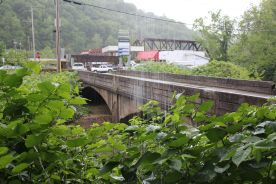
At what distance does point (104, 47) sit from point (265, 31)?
115ft

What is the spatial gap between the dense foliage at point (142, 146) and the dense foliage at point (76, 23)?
31363 millimetres

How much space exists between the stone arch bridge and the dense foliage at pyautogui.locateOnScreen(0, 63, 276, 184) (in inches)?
172

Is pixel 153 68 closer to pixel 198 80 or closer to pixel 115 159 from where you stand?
pixel 198 80

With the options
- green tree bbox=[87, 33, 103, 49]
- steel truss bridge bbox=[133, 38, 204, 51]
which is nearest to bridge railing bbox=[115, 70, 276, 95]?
green tree bbox=[87, 33, 103, 49]

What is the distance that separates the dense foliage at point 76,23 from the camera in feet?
128

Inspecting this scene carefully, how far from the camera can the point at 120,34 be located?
3284cm

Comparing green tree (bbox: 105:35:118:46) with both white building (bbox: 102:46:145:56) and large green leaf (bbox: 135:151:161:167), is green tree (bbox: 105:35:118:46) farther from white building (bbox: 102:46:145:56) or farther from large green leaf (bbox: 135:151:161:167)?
large green leaf (bbox: 135:151:161:167)

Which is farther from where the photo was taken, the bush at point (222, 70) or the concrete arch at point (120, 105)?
the bush at point (222, 70)

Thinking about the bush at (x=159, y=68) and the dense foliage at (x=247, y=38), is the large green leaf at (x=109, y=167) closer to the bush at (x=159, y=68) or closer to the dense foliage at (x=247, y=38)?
the bush at (x=159, y=68)

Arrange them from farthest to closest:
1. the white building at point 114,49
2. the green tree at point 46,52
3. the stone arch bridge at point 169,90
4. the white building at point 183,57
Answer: the green tree at point 46,52, the white building at point 114,49, the white building at point 183,57, the stone arch bridge at point 169,90

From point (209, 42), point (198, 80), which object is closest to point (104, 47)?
point (209, 42)

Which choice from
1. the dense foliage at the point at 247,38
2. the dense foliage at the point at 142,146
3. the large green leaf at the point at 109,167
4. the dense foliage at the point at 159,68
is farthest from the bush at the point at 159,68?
the large green leaf at the point at 109,167

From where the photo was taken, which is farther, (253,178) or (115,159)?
(115,159)

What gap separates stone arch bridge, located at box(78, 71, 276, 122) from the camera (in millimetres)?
6754
